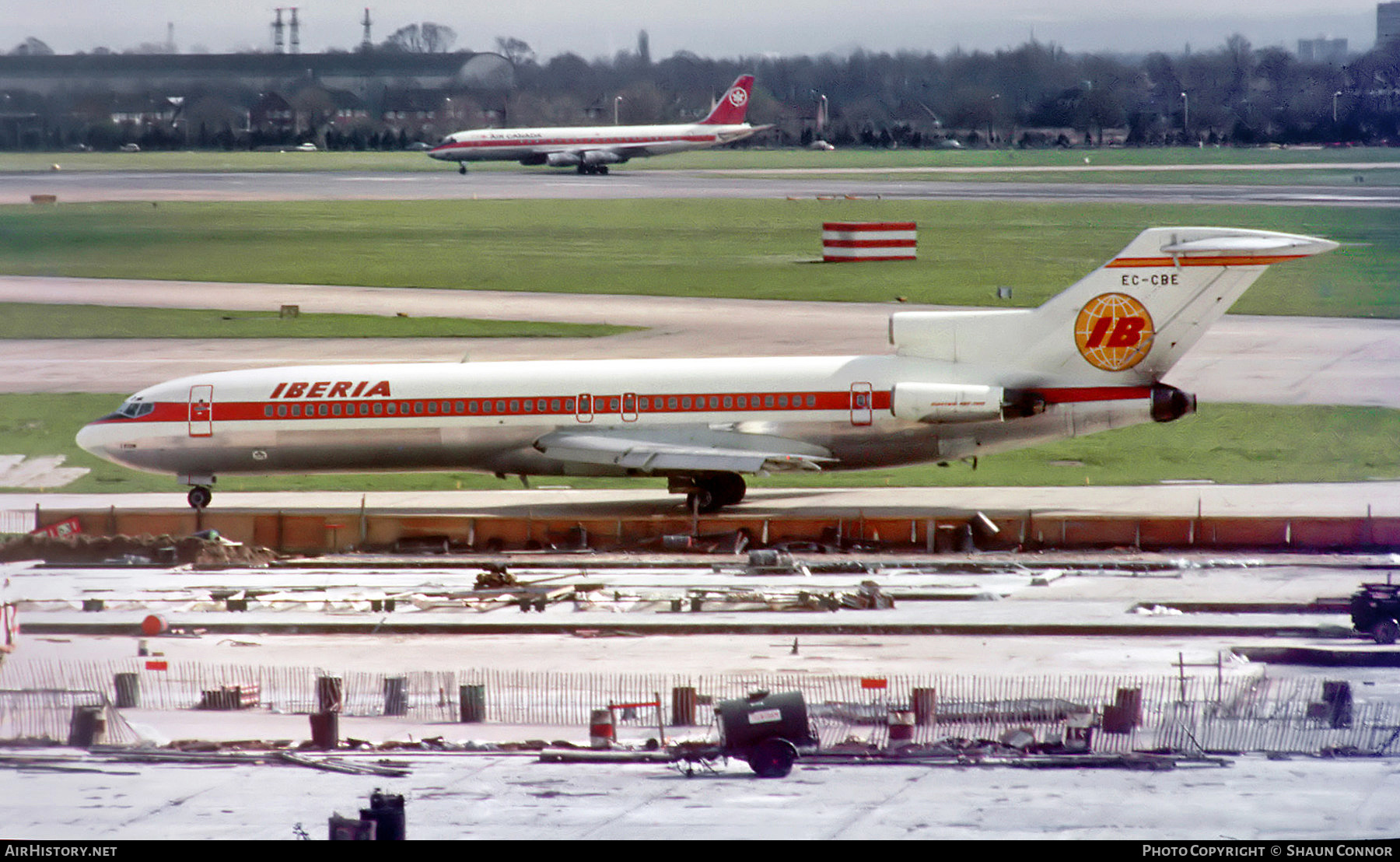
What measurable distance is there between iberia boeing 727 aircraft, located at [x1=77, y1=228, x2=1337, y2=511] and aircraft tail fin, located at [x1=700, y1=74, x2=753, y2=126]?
115940mm

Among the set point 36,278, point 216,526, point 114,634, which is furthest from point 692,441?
point 36,278

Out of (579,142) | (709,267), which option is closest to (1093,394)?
(709,267)

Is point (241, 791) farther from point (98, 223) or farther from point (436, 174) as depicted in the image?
point (436, 174)

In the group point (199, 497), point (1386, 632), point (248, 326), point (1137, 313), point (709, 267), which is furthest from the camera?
point (709, 267)

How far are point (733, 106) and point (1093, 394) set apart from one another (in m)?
121

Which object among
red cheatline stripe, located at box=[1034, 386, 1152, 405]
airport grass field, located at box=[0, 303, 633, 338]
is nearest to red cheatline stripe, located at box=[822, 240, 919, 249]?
airport grass field, located at box=[0, 303, 633, 338]

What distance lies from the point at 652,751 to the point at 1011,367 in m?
19.0

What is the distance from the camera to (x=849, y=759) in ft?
73.7

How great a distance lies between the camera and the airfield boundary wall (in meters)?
35.7

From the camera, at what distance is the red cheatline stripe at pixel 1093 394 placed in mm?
38406

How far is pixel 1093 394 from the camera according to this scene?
38.5 m

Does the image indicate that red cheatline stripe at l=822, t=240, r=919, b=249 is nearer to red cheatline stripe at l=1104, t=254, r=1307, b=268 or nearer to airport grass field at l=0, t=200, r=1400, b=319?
airport grass field at l=0, t=200, r=1400, b=319

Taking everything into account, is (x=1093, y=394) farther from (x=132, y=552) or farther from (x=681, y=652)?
(x=132, y=552)

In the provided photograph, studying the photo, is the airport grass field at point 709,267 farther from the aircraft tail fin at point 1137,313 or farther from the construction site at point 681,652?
the construction site at point 681,652
